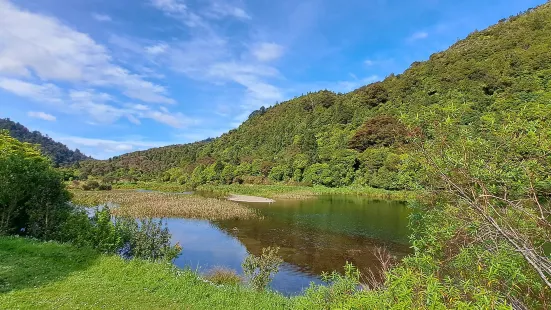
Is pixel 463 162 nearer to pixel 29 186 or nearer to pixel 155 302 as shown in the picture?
pixel 155 302

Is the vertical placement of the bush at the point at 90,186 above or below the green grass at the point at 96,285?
above

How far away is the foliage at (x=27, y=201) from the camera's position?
14.5 meters

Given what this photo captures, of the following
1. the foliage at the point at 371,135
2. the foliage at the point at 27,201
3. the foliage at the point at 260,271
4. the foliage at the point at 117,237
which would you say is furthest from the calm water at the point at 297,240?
the foliage at the point at 371,135

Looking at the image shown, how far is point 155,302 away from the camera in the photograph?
9109mm

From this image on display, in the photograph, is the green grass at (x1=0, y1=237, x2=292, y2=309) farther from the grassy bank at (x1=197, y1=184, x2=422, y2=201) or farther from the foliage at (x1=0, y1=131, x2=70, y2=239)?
the grassy bank at (x1=197, y1=184, x2=422, y2=201)

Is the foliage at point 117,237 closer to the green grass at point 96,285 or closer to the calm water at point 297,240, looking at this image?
the green grass at point 96,285

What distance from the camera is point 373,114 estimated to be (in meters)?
96.4

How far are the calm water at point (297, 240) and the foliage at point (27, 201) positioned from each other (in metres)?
6.56

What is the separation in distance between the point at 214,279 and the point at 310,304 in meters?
10.0

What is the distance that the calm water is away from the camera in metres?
17.8

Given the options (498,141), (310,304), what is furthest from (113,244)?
(498,141)

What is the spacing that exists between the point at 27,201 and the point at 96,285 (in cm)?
830

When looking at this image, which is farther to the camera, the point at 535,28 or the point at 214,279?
the point at 535,28

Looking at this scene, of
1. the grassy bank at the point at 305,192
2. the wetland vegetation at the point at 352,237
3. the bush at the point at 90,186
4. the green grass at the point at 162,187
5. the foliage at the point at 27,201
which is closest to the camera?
the wetland vegetation at the point at 352,237
